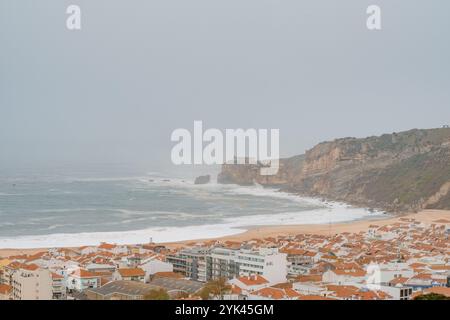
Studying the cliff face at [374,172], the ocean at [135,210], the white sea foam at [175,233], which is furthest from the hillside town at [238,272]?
the cliff face at [374,172]

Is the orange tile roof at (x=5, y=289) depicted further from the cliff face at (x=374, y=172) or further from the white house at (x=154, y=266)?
the cliff face at (x=374, y=172)

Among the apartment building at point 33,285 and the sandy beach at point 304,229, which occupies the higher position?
the apartment building at point 33,285

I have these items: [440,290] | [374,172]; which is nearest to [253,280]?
[440,290]

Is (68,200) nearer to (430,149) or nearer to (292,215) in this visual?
(292,215)

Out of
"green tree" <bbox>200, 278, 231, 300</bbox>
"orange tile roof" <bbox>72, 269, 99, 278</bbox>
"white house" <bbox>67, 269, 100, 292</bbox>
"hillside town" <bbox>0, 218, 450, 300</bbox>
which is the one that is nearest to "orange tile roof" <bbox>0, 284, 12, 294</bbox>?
"hillside town" <bbox>0, 218, 450, 300</bbox>

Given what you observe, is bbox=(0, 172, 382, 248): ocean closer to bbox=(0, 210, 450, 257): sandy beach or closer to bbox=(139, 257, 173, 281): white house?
bbox=(0, 210, 450, 257): sandy beach

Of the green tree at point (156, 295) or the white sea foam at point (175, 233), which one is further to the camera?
the white sea foam at point (175, 233)
